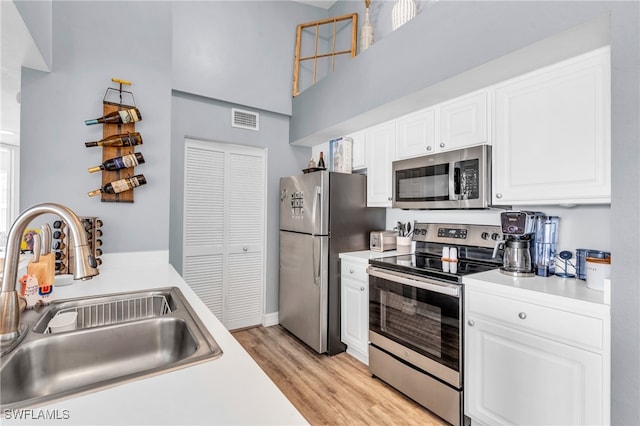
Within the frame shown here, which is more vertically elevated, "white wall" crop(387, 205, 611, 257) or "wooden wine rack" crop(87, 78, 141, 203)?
"wooden wine rack" crop(87, 78, 141, 203)

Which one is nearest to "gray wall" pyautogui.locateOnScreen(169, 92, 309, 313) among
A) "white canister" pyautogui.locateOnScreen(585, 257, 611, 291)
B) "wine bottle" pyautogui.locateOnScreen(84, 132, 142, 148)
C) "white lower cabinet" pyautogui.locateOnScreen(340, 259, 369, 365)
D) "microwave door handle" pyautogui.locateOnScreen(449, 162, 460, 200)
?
"wine bottle" pyautogui.locateOnScreen(84, 132, 142, 148)

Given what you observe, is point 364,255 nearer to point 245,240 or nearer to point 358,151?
point 358,151

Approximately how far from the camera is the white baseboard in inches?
136

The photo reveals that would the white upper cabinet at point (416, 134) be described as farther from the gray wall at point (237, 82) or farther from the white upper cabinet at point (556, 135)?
the gray wall at point (237, 82)

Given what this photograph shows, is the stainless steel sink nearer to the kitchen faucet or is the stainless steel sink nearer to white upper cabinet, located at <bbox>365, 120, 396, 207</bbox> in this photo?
the kitchen faucet

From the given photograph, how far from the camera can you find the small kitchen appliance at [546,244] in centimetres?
180

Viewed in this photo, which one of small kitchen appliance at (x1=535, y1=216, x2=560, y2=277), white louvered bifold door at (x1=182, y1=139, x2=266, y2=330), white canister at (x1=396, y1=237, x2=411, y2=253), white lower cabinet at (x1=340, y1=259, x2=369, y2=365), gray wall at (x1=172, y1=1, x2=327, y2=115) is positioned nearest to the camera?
small kitchen appliance at (x1=535, y1=216, x2=560, y2=277)

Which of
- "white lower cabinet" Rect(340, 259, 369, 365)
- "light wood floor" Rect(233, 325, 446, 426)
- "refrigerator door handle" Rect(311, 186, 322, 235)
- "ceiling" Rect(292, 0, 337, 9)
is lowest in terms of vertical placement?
"light wood floor" Rect(233, 325, 446, 426)

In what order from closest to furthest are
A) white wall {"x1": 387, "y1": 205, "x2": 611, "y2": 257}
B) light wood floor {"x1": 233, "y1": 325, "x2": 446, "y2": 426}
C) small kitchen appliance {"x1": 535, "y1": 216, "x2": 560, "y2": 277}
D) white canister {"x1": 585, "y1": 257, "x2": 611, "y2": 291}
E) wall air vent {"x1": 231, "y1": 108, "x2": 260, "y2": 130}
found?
white canister {"x1": 585, "y1": 257, "x2": 611, "y2": 291}
white wall {"x1": 387, "y1": 205, "x2": 611, "y2": 257}
small kitchen appliance {"x1": 535, "y1": 216, "x2": 560, "y2": 277}
light wood floor {"x1": 233, "y1": 325, "x2": 446, "y2": 426}
wall air vent {"x1": 231, "y1": 108, "x2": 260, "y2": 130}

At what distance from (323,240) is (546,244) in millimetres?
1596

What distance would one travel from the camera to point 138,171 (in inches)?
84.3

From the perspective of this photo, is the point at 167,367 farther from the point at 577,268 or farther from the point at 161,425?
the point at 577,268

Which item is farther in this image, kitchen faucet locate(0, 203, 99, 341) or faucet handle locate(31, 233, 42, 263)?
faucet handle locate(31, 233, 42, 263)

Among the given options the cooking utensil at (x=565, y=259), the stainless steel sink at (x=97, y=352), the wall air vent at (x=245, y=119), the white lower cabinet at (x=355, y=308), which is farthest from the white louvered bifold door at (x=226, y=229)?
the cooking utensil at (x=565, y=259)
